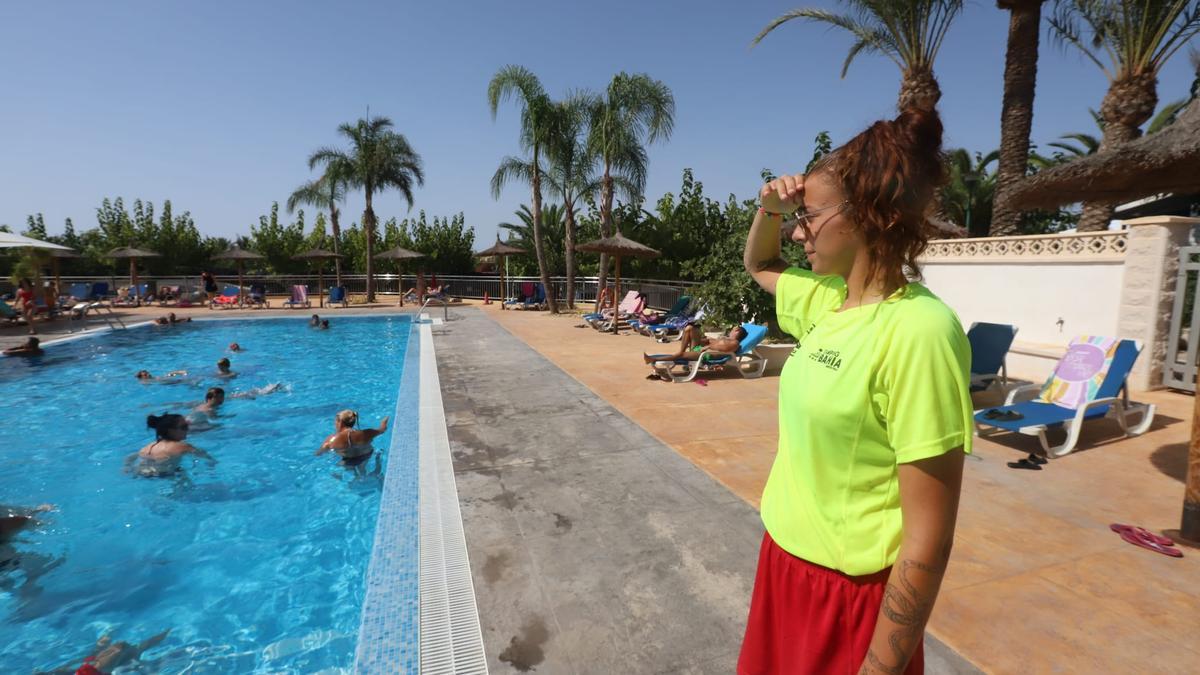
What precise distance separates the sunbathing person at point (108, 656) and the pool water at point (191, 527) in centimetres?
6

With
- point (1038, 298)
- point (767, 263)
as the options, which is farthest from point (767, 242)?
point (1038, 298)

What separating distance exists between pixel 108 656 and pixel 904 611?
4.56m

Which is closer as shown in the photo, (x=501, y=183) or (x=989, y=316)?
(x=989, y=316)

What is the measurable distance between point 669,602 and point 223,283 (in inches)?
1228

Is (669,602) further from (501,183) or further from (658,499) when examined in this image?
(501,183)

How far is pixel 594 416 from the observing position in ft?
21.3

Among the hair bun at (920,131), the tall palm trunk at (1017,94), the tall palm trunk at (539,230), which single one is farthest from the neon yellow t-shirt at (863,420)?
the tall palm trunk at (539,230)

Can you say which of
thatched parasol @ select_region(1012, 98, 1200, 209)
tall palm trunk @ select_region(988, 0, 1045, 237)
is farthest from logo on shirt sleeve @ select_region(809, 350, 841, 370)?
tall palm trunk @ select_region(988, 0, 1045, 237)

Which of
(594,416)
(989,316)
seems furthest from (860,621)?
(989,316)

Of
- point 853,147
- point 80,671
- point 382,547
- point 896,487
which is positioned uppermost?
point 853,147

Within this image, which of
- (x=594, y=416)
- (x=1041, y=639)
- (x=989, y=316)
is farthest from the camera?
(x=989, y=316)

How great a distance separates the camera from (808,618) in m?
1.33

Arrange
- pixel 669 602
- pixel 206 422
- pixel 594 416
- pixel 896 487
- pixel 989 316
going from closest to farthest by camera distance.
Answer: pixel 896 487 < pixel 669 602 < pixel 594 416 < pixel 206 422 < pixel 989 316

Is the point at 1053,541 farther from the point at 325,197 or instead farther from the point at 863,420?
the point at 325,197
